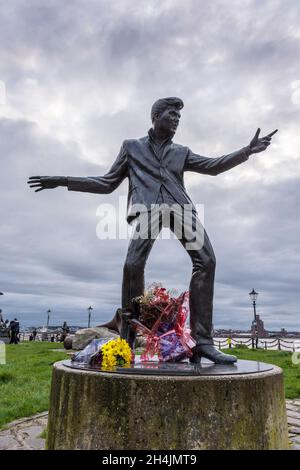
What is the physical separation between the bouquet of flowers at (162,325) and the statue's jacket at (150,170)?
0.87m

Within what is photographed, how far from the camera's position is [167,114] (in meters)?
4.41

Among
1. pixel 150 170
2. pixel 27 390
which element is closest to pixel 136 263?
pixel 150 170

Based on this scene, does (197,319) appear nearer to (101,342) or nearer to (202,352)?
(202,352)

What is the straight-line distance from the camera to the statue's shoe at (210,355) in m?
3.73

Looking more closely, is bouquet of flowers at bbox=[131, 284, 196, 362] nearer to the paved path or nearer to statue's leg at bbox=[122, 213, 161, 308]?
statue's leg at bbox=[122, 213, 161, 308]

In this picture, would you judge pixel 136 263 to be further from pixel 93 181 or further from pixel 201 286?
pixel 93 181

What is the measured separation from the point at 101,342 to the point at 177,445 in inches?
55.0

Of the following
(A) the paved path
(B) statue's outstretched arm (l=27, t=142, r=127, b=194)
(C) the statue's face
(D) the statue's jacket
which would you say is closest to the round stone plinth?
(A) the paved path

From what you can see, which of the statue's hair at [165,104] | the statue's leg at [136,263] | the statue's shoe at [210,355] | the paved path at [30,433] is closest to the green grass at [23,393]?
the paved path at [30,433]

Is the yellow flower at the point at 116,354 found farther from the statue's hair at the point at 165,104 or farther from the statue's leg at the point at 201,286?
the statue's hair at the point at 165,104

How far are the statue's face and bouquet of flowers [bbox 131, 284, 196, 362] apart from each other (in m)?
1.63

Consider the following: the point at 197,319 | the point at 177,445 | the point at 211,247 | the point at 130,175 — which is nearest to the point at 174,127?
the point at 130,175
